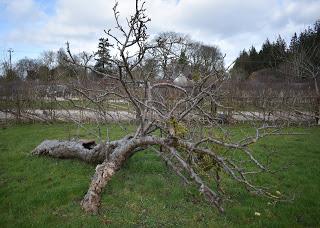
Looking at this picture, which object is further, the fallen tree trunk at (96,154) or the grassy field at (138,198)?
the fallen tree trunk at (96,154)

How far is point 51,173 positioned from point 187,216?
335cm

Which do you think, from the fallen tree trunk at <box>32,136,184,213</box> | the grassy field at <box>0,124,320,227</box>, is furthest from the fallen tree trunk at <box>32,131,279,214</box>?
the grassy field at <box>0,124,320,227</box>

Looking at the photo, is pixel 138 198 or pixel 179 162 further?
pixel 179 162

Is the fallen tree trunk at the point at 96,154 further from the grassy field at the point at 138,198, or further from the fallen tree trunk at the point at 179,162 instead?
the grassy field at the point at 138,198

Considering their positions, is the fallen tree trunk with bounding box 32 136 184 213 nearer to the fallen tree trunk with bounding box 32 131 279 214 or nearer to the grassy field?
the fallen tree trunk with bounding box 32 131 279 214

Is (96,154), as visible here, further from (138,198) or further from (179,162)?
(179,162)

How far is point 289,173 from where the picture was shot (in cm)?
712

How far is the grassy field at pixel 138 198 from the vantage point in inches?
188

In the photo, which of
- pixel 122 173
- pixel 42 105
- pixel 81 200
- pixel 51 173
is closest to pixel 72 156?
pixel 51 173

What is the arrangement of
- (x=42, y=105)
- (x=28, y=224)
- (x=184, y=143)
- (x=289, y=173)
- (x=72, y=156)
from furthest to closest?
1. (x=42, y=105)
2. (x=72, y=156)
3. (x=289, y=173)
4. (x=184, y=143)
5. (x=28, y=224)

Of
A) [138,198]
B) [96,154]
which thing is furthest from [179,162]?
[96,154]

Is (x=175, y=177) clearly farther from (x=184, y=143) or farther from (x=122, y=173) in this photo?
(x=184, y=143)

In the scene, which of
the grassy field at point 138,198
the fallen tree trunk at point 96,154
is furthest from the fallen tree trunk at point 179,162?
the grassy field at point 138,198

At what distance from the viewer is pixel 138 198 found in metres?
5.55
